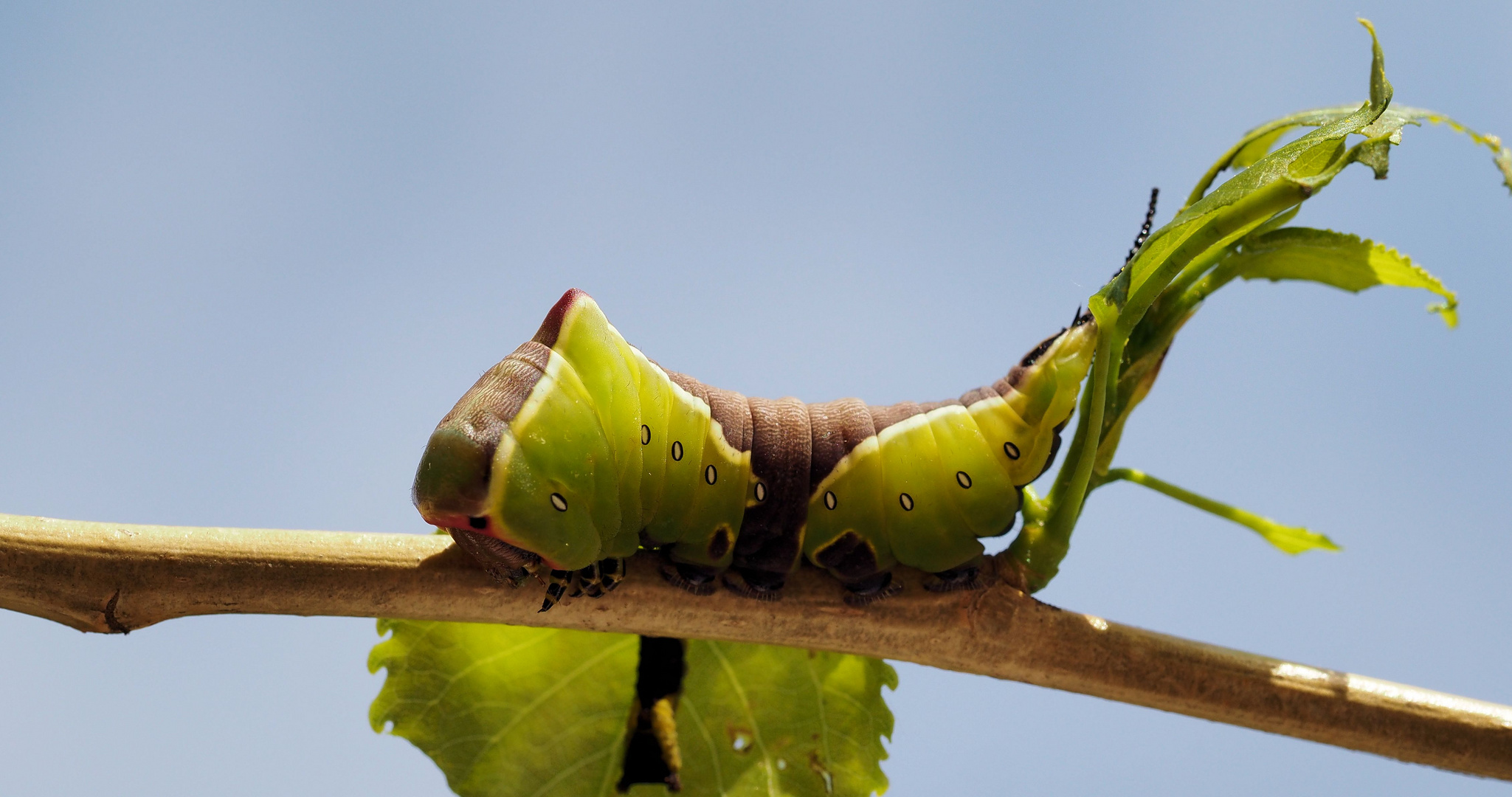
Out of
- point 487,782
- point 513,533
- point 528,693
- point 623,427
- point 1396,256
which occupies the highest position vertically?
point 1396,256

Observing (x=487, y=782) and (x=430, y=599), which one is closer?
(x=430, y=599)

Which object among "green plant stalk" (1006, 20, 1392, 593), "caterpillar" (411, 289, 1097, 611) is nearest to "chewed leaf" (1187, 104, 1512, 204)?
"green plant stalk" (1006, 20, 1392, 593)

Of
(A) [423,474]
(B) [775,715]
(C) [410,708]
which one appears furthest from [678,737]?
(A) [423,474]

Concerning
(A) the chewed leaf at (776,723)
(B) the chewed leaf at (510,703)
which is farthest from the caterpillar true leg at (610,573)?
(A) the chewed leaf at (776,723)

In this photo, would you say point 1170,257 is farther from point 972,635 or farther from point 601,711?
point 601,711

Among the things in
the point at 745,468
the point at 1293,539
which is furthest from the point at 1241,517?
the point at 745,468

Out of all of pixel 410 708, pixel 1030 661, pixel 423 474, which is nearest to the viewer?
pixel 423 474

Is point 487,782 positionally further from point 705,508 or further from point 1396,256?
point 1396,256

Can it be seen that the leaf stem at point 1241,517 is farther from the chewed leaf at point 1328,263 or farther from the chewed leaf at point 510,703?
the chewed leaf at point 510,703
